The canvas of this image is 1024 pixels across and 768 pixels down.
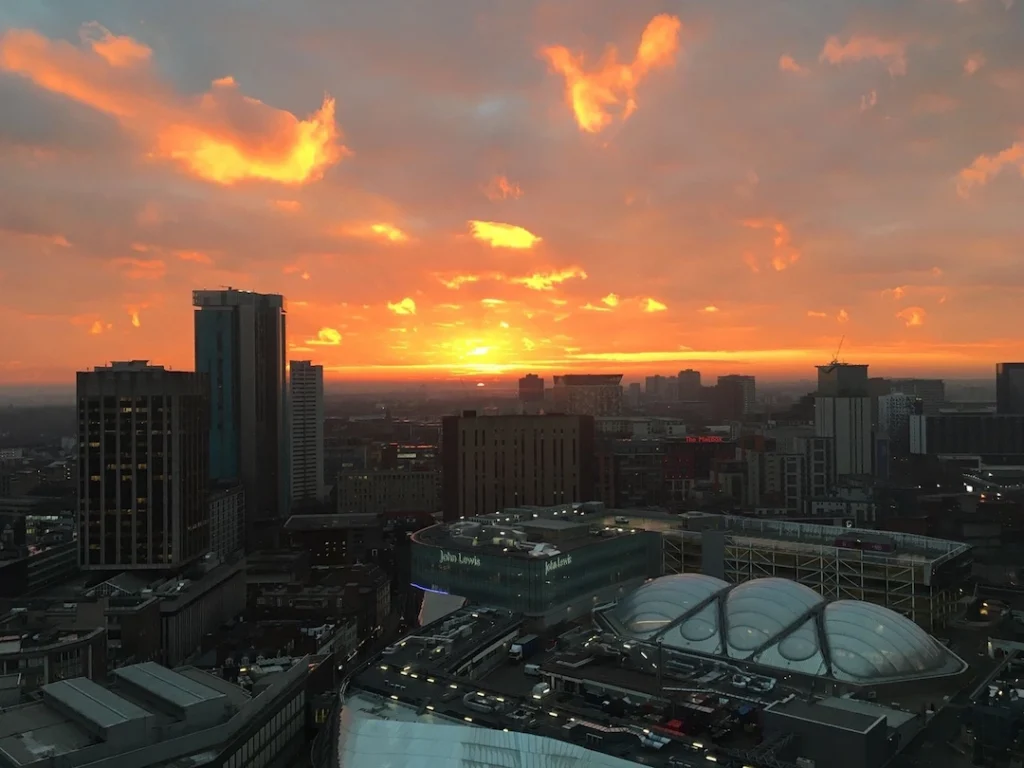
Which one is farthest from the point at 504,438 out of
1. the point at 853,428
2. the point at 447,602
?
the point at 853,428

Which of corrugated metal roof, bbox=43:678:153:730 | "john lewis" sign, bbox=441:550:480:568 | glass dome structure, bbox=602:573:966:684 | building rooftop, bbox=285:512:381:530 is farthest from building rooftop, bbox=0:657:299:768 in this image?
building rooftop, bbox=285:512:381:530

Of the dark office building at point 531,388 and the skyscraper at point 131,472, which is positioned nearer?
the skyscraper at point 131,472

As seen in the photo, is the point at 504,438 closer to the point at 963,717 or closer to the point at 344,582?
the point at 344,582

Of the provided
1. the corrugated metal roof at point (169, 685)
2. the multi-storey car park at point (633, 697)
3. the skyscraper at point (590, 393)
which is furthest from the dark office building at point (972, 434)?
the corrugated metal roof at point (169, 685)

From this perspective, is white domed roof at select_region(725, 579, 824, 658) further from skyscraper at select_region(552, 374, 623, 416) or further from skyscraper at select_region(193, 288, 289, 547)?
skyscraper at select_region(552, 374, 623, 416)

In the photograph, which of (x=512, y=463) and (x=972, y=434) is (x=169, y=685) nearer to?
(x=512, y=463)

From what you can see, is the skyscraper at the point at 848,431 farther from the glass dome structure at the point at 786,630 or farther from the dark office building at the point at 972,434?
the glass dome structure at the point at 786,630
